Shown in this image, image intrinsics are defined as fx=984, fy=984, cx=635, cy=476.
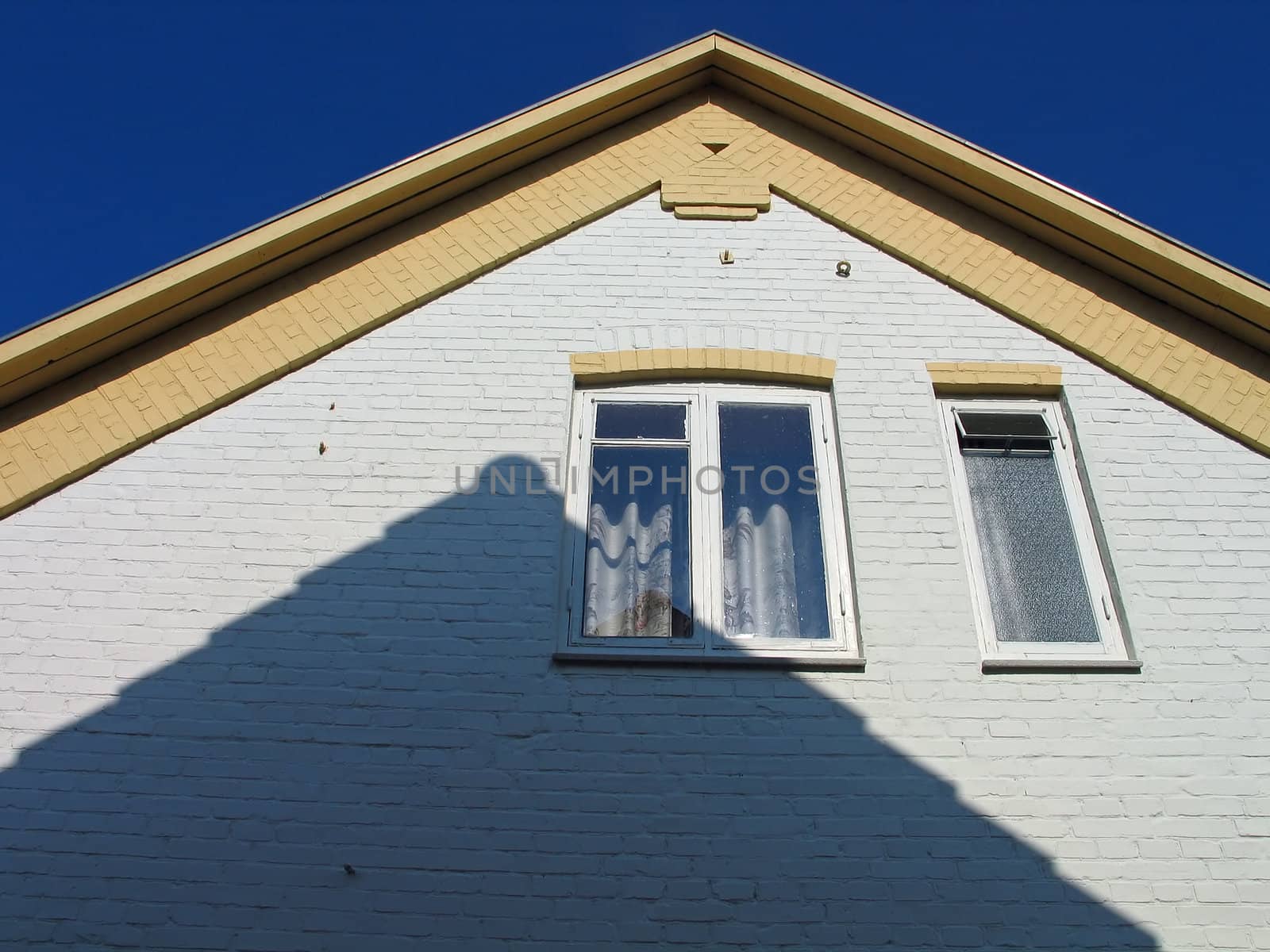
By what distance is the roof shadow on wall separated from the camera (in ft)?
13.8

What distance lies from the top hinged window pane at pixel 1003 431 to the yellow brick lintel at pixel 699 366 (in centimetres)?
86

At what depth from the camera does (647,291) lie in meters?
6.35

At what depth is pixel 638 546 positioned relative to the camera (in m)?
5.46

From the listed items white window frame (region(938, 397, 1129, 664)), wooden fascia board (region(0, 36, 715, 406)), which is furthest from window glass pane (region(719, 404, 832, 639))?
wooden fascia board (region(0, 36, 715, 406))

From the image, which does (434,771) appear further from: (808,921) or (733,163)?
(733,163)

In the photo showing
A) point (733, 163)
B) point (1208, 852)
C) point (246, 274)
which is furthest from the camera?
point (733, 163)

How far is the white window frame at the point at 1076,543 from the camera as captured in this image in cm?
508

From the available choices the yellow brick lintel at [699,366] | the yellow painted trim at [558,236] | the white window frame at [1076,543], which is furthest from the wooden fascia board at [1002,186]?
the yellow brick lintel at [699,366]

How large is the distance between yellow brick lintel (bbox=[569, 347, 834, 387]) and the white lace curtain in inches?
34.0

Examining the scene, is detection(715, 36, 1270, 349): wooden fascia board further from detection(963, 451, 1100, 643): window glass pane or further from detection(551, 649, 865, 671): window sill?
detection(551, 649, 865, 671): window sill

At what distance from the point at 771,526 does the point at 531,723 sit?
5.78 feet

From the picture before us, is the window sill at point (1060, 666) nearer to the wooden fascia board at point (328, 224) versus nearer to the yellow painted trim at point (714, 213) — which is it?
the yellow painted trim at point (714, 213)

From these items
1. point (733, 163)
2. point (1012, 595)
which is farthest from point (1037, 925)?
point (733, 163)

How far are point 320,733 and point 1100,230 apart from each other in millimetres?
5490
